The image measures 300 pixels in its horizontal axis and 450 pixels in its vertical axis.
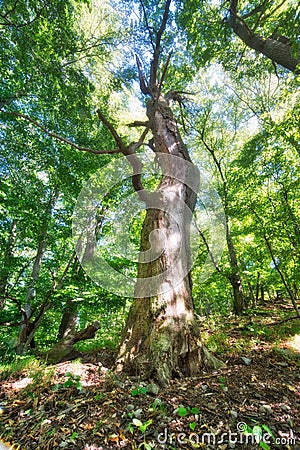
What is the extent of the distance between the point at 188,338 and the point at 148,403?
2.52 ft

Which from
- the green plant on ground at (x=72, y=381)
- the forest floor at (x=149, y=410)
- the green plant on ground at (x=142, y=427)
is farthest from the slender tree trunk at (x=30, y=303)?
the green plant on ground at (x=142, y=427)

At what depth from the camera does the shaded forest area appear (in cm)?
156

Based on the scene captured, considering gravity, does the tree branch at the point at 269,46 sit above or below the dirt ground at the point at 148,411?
above

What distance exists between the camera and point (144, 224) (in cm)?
323

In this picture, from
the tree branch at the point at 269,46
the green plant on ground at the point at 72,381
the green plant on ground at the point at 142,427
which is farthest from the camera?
the tree branch at the point at 269,46

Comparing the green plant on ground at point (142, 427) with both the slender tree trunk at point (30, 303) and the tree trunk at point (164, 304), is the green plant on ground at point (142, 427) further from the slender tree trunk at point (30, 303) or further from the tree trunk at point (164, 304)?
the slender tree trunk at point (30, 303)

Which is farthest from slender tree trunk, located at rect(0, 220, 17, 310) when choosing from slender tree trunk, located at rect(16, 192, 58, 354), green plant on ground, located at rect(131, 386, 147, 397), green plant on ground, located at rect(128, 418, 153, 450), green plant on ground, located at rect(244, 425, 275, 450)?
green plant on ground, located at rect(244, 425, 275, 450)

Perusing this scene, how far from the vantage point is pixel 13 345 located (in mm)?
3395

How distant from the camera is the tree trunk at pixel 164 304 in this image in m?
2.09

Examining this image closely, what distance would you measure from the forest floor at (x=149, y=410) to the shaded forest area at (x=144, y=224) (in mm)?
13

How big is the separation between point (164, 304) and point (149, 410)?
37.9 inches

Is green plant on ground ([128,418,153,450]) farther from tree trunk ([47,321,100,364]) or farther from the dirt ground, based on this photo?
tree trunk ([47,321,100,364])

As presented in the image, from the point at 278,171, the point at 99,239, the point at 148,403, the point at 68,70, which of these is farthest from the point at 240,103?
the point at 148,403

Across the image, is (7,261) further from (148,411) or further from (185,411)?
(185,411)
